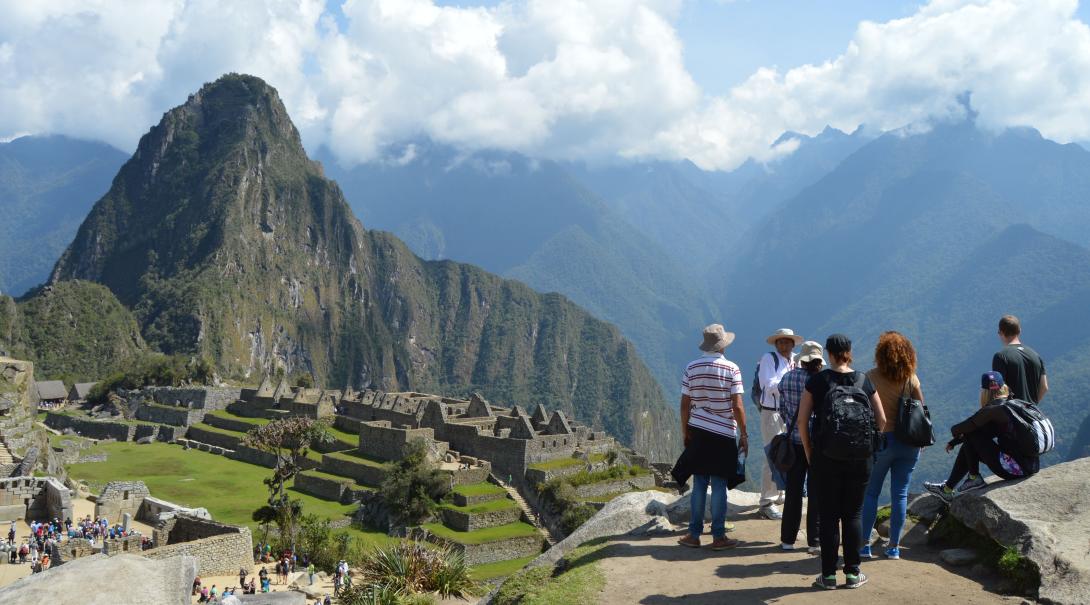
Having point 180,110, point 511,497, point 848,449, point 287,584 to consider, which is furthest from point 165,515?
point 180,110

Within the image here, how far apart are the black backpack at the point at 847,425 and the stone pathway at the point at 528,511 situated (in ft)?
92.8

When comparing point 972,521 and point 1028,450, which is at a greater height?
point 1028,450

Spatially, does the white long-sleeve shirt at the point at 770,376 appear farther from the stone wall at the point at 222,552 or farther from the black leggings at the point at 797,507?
the stone wall at the point at 222,552

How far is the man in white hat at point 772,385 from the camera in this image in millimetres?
11055

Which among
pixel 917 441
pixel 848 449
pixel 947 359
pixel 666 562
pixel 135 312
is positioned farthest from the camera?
pixel 947 359

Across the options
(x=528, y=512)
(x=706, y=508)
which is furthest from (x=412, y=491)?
(x=706, y=508)

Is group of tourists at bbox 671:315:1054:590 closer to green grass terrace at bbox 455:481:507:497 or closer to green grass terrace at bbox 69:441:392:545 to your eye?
green grass terrace at bbox 69:441:392:545

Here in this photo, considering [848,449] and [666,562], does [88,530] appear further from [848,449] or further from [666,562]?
[848,449]

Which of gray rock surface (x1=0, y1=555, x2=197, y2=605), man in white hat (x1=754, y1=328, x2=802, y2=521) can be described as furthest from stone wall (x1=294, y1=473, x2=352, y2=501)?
gray rock surface (x1=0, y1=555, x2=197, y2=605)

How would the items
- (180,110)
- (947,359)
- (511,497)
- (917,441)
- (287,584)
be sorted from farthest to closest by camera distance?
(180,110), (947,359), (511,497), (287,584), (917,441)

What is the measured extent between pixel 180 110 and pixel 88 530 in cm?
19763

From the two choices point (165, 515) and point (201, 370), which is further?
point (201, 370)

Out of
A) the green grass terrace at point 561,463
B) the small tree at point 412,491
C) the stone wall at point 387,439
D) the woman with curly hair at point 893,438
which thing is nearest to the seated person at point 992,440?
the woman with curly hair at point 893,438

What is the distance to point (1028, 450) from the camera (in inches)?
373
